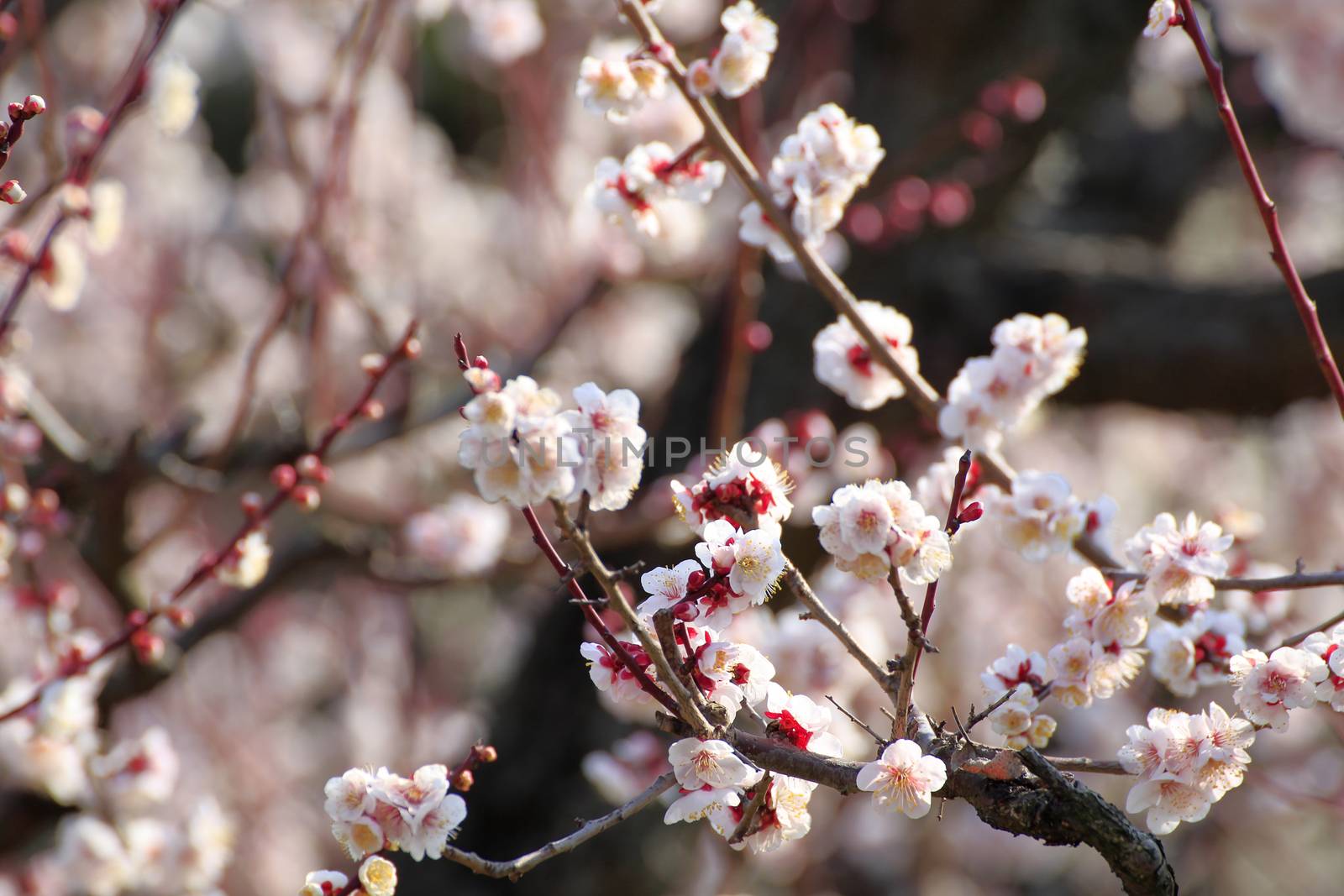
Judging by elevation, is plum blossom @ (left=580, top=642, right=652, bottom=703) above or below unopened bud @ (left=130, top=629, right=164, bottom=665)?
above

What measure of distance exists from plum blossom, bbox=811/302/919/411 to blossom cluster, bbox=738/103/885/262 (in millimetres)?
139

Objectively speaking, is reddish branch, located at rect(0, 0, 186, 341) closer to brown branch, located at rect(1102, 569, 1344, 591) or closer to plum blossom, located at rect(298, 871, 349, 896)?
plum blossom, located at rect(298, 871, 349, 896)

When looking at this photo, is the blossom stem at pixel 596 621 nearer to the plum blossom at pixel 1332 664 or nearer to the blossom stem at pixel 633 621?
the blossom stem at pixel 633 621

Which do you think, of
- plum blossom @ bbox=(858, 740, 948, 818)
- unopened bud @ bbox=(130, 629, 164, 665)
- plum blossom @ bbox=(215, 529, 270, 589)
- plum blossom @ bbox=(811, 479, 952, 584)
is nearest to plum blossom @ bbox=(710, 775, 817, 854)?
plum blossom @ bbox=(858, 740, 948, 818)

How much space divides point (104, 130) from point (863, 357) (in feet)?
3.64

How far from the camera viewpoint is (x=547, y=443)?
0.86 meters

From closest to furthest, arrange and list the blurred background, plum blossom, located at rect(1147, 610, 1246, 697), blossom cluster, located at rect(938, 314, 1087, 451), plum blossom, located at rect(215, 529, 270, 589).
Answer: plum blossom, located at rect(1147, 610, 1246, 697), blossom cluster, located at rect(938, 314, 1087, 451), plum blossom, located at rect(215, 529, 270, 589), the blurred background

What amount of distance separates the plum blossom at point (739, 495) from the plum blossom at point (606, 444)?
8 cm

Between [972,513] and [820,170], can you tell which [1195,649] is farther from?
[820,170]

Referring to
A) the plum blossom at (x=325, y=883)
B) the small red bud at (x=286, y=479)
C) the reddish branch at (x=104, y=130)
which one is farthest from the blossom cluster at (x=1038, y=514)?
the reddish branch at (x=104, y=130)

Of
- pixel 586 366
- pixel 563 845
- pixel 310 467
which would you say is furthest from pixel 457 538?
pixel 586 366

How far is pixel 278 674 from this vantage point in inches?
203

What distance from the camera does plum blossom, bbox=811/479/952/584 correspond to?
3.18ft

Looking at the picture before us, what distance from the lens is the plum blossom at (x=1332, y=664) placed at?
1024mm
